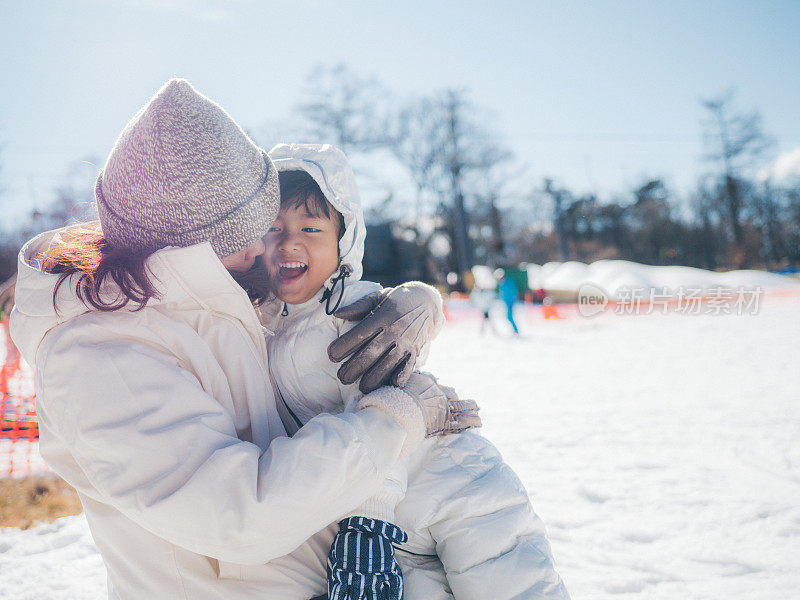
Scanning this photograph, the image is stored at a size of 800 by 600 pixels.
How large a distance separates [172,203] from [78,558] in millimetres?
2260

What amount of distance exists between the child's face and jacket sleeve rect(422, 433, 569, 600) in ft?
2.31

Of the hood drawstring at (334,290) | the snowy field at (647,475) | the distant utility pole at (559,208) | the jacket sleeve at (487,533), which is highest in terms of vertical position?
the distant utility pole at (559,208)

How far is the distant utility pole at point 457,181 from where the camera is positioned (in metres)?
27.4

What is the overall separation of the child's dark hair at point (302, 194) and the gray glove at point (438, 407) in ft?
2.36

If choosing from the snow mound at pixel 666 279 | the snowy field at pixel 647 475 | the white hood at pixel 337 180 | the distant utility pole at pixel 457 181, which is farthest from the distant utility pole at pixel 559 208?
the white hood at pixel 337 180

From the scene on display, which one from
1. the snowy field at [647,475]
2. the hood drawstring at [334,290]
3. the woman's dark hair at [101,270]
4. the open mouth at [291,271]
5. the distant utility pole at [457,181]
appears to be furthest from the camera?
the distant utility pole at [457,181]

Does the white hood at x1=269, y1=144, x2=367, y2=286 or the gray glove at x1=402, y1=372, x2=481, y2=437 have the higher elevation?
the white hood at x1=269, y1=144, x2=367, y2=286

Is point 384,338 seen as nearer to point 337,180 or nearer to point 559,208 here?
point 337,180

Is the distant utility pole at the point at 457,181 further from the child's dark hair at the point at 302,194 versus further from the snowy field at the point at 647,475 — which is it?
the child's dark hair at the point at 302,194

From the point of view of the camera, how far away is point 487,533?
4.61 ft

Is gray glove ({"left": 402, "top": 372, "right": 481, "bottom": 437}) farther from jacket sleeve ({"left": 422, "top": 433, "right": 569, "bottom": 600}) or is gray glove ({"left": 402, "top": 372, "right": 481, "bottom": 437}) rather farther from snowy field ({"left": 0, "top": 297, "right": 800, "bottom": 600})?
snowy field ({"left": 0, "top": 297, "right": 800, "bottom": 600})

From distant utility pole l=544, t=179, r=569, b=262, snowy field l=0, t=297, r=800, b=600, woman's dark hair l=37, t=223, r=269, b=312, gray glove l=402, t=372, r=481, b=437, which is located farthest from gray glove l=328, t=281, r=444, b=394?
distant utility pole l=544, t=179, r=569, b=262

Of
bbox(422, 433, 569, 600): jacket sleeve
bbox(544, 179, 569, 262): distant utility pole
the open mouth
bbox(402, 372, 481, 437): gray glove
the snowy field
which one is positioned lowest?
the snowy field

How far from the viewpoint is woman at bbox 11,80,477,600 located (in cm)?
98
